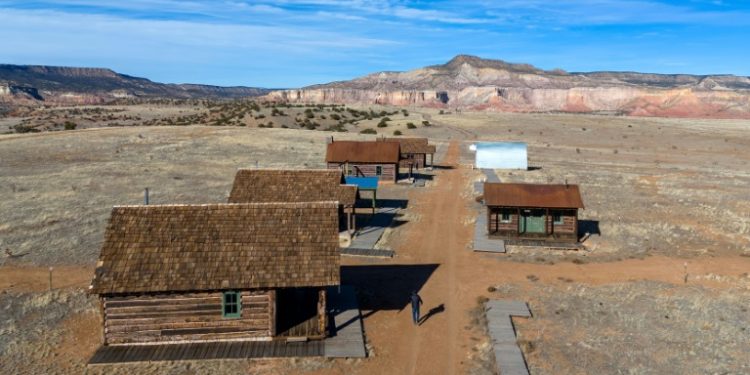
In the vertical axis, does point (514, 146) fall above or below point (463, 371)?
above

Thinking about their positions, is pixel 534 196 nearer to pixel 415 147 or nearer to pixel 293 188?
pixel 293 188

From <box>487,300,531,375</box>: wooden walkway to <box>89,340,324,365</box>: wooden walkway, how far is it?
16.6 ft

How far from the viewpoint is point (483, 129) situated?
320ft

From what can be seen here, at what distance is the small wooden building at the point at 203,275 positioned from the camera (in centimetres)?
1548

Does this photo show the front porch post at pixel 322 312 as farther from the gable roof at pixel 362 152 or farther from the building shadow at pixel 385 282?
the gable roof at pixel 362 152

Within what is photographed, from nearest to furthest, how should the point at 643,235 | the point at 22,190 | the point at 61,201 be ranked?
the point at 643,235 → the point at 61,201 → the point at 22,190

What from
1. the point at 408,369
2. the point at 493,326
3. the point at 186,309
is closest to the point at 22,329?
the point at 186,309

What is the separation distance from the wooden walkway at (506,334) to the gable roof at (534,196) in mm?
9282

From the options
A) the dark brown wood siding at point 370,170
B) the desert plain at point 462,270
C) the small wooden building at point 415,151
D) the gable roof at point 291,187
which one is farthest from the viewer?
the small wooden building at point 415,151

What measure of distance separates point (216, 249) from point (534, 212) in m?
17.6

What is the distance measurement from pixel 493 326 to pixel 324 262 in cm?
576

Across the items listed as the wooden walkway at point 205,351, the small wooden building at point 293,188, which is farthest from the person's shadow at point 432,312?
→ the small wooden building at point 293,188

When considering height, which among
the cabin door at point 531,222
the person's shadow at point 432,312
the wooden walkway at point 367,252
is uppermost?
the cabin door at point 531,222

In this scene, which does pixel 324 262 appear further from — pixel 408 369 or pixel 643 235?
pixel 643 235
